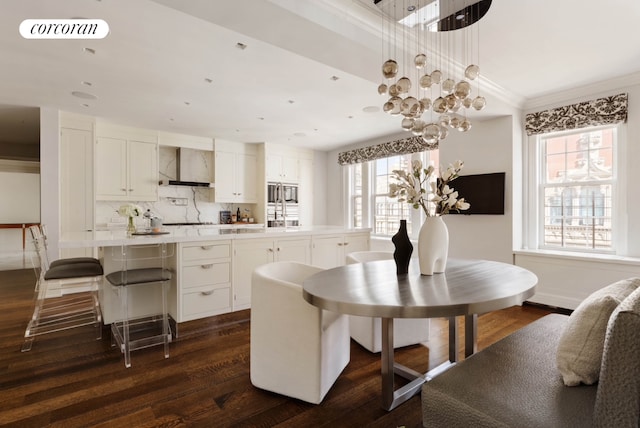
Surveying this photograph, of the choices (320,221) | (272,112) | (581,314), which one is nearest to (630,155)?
(581,314)

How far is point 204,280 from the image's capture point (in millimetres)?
3012

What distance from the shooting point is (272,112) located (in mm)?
4395

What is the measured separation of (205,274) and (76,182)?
2.98 meters

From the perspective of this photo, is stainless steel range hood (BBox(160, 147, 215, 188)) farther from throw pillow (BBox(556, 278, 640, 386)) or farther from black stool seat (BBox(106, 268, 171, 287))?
throw pillow (BBox(556, 278, 640, 386))

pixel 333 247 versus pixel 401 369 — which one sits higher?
pixel 333 247

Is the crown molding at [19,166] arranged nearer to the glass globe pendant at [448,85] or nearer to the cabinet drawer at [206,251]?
the cabinet drawer at [206,251]

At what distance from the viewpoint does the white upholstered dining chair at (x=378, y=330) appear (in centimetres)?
241

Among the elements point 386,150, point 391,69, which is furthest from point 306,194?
point 391,69

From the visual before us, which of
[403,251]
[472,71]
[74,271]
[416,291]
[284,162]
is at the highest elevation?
[284,162]

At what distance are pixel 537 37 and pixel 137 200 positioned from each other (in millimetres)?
5599

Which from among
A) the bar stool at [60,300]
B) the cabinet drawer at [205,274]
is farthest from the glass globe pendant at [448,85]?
the bar stool at [60,300]

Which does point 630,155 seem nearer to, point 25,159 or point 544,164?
point 544,164

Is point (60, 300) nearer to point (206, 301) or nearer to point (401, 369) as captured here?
point (206, 301)

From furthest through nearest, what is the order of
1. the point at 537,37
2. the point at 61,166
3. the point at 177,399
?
the point at 61,166 → the point at 537,37 → the point at 177,399
